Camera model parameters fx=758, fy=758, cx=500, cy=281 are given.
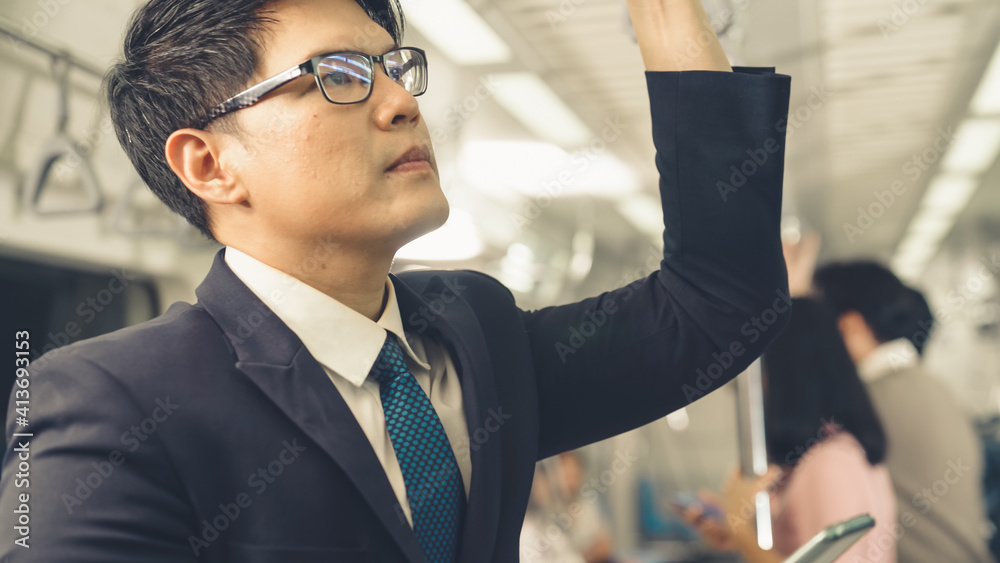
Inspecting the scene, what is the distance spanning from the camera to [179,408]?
0.68 meters

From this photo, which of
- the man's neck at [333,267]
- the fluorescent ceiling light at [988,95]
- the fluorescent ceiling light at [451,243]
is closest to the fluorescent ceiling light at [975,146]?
the fluorescent ceiling light at [988,95]

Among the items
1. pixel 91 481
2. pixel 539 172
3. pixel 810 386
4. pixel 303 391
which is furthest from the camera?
pixel 539 172

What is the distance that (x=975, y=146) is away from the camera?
11.5 ft

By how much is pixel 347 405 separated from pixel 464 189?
3410 mm

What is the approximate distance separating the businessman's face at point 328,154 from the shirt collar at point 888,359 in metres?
2.20

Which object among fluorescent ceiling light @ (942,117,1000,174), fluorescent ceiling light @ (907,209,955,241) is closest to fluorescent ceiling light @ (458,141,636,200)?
fluorescent ceiling light @ (907,209,955,241)

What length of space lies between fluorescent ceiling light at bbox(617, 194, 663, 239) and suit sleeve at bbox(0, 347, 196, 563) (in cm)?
401

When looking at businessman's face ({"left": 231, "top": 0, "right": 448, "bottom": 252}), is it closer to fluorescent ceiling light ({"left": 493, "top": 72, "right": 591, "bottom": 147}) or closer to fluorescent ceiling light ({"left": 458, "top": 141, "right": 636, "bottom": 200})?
fluorescent ceiling light ({"left": 493, "top": 72, "right": 591, "bottom": 147})

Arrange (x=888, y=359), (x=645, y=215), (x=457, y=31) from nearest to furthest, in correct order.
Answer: (x=888, y=359) < (x=457, y=31) < (x=645, y=215)

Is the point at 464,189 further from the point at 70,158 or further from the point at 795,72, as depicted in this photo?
the point at 70,158

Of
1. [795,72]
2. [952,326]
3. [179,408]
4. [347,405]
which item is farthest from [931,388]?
[179,408]

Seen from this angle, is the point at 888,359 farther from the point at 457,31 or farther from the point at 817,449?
the point at 457,31

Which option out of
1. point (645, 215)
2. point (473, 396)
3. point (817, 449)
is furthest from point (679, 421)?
point (473, 396)

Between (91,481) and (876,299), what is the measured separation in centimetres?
269
